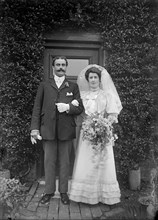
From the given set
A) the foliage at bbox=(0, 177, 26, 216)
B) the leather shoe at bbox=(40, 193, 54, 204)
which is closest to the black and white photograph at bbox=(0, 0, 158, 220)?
the leather shoe at bbox=(40, 193, 54, 204)

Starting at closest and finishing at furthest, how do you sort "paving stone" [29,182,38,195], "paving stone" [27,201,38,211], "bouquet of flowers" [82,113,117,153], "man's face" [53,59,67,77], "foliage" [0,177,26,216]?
"foliage" [0,177,26,216]
"bouquet of flowers" [82,113,117,153]
"paving stone" [27,201,38,211]
"man's face" [53,59,67,77]
"paving stone" [29,182,38,195]

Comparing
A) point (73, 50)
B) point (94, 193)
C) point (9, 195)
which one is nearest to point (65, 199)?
point (94, 193)

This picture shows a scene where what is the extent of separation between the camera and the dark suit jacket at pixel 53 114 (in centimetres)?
346

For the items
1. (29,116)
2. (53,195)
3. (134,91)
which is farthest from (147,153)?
→ (29,116)

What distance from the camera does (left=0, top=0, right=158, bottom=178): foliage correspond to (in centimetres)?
399

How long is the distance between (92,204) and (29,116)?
1.69 metres

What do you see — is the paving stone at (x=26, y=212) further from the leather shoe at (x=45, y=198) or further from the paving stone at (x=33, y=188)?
the paving stone at (x=33, y=188)

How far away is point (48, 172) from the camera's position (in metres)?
3.52

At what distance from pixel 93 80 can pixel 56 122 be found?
794 mm

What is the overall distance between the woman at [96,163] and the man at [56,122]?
173 mm

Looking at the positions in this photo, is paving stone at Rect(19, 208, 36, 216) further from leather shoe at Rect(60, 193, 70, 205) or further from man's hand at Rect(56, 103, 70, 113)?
man's hand at Rect(56, 103, 70, 113)

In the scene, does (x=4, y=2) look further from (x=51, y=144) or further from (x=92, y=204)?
(x=92, y=204)

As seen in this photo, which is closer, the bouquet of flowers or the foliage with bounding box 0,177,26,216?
the foliage with bounding box 0,177,26,216

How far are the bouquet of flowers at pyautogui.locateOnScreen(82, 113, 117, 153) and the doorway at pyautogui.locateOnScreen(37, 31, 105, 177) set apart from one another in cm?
98
